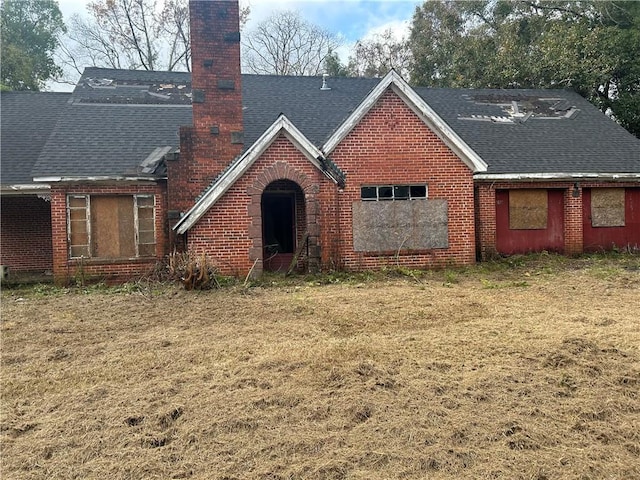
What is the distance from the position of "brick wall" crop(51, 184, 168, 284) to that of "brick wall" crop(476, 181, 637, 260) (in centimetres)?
924

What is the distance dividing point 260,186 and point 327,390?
26.7 feet

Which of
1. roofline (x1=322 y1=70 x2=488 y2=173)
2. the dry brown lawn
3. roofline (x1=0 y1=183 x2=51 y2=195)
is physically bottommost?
the dry brown lawn

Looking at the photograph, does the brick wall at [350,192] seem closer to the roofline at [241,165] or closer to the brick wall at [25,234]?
the roofline at [241,165]

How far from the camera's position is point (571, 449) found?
12.3 ft

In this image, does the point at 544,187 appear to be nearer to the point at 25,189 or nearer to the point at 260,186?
the point at 260,186

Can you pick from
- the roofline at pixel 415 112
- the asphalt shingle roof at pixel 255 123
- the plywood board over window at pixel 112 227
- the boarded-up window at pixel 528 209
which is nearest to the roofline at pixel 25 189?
the asphalt shingle roof at pixel 255 123

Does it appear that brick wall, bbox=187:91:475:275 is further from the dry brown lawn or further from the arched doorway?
the dry brown lawn

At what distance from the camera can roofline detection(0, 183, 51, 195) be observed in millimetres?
13445

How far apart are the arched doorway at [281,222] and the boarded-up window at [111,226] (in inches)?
122

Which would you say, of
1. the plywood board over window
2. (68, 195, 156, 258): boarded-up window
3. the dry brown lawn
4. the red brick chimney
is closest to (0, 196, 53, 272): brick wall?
(68, 195, 156, 258): boarded-up window

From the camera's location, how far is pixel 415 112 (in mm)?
13258

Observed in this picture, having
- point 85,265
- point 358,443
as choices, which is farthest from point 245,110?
point 358,443

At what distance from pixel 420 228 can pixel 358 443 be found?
9930 millimetres

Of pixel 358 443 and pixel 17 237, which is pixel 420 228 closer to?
pixel 358 443
